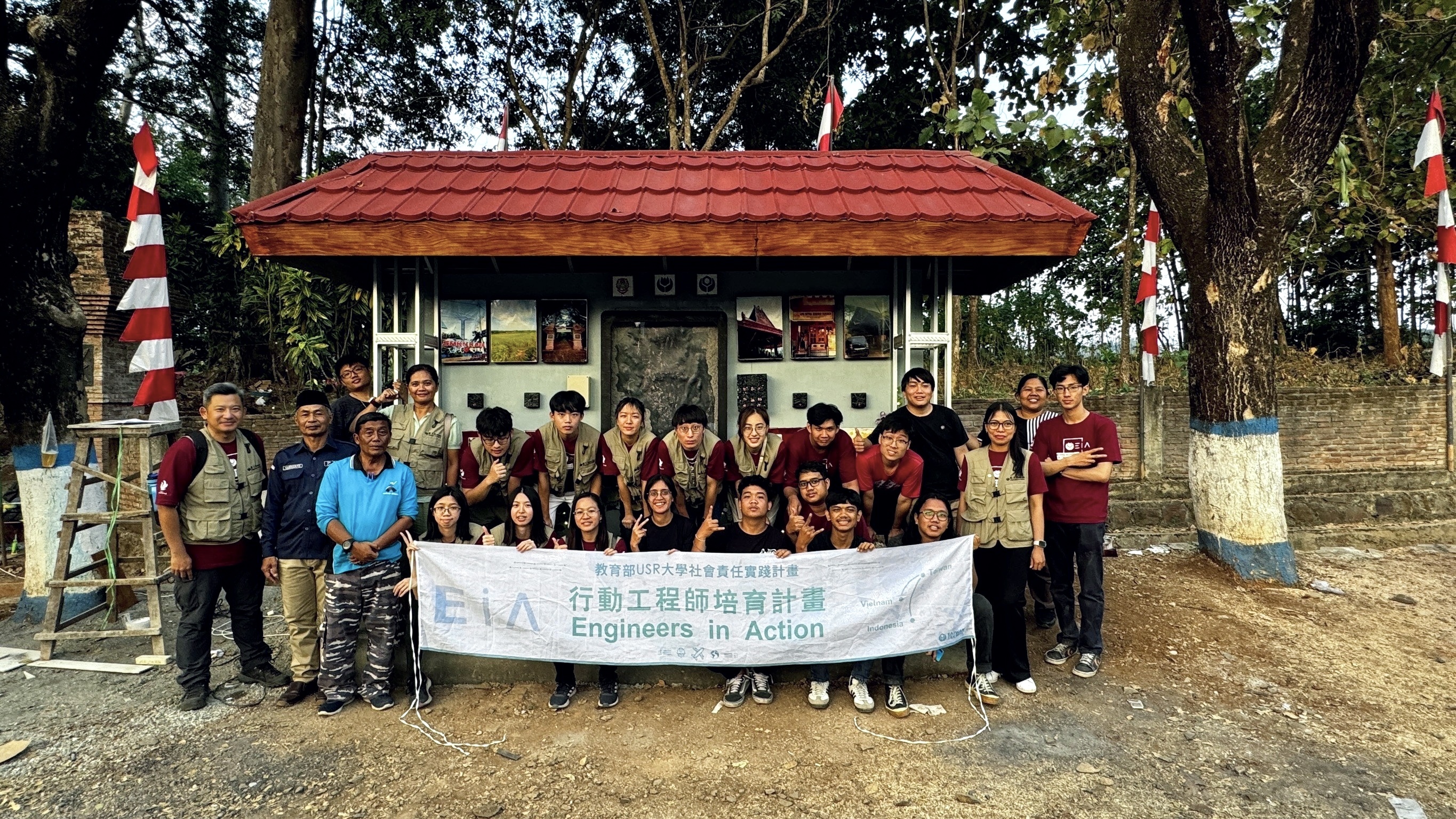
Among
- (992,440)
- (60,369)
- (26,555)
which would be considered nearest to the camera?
(992,440)

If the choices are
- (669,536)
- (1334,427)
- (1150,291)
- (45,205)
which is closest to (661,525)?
(669,536)

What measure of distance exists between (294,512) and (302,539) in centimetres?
17

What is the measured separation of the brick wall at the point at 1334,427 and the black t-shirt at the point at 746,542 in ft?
17.3

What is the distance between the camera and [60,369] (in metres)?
6.24

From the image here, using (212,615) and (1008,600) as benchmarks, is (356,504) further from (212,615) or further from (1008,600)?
(1008,600)

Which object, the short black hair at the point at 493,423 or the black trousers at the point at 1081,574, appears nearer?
the black trousers at the point at 1081,574

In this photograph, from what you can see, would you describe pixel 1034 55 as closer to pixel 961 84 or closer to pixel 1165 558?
pixel 961 84

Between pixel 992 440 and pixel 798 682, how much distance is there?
194 cm

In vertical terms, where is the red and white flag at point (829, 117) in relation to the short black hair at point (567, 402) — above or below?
above

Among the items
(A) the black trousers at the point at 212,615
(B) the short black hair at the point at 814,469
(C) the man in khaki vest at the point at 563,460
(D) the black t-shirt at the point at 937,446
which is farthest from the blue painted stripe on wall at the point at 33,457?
(D) the black t-shirt at the point at 937,446

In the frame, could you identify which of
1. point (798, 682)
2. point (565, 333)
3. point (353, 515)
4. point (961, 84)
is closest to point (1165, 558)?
point (798, 682)

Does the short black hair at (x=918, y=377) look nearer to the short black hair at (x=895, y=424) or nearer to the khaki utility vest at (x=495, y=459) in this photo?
the short black hair at (x=895, y=424)

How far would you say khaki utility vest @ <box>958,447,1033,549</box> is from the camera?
4379 mm

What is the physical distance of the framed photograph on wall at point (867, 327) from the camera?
6.47m
